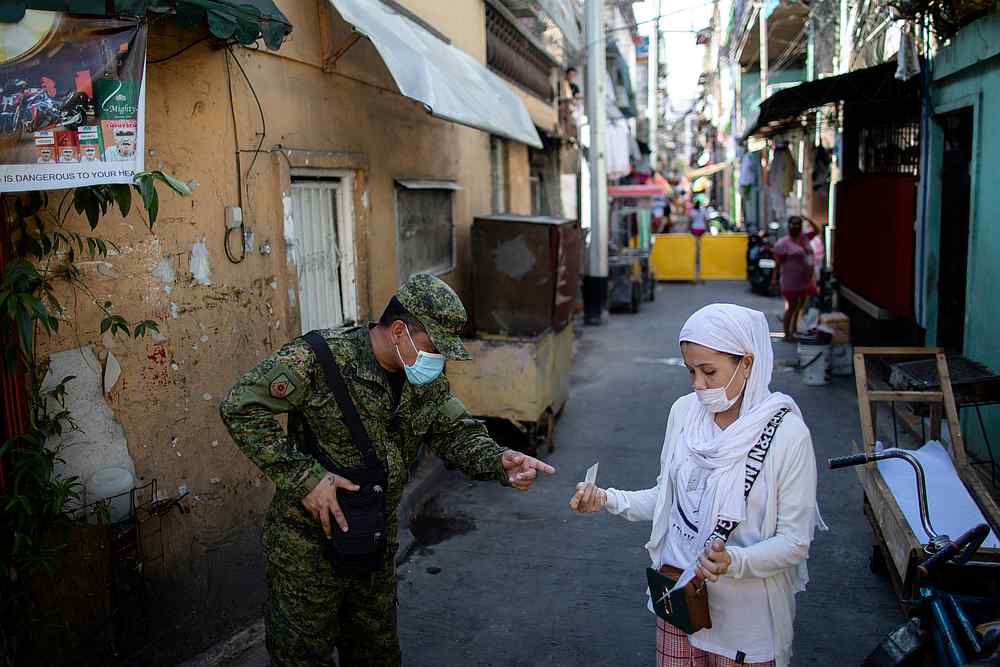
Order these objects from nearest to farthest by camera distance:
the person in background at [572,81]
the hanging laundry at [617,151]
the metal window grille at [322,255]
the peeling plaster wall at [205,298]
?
the peeling plaster wall at [205,298], the metal window grille at [322,255], the person in background at [572,81], the hanging laundry at [617,151]

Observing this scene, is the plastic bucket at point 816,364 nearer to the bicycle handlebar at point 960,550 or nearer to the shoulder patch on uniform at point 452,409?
the bicycle handlebar at point 960,550

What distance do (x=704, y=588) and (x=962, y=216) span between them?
22.7 ft

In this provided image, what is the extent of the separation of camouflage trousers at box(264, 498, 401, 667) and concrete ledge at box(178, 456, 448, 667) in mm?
1289

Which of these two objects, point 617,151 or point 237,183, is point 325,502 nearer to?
point 237,183

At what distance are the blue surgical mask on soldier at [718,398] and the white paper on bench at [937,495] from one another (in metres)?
1.86

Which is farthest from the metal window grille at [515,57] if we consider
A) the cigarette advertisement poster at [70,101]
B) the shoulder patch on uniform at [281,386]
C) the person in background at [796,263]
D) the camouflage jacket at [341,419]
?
the shoulder patch on uniform at [281,386]

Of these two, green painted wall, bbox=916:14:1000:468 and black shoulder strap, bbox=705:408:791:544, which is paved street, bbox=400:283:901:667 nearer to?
green painted wall, bbox=916:14:1000:468

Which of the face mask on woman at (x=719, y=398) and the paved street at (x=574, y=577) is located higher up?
the face mask on woman at (x=719, y=398)

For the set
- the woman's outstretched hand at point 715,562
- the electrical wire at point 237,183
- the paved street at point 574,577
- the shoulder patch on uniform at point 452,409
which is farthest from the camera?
the electrical wire at point 237,183

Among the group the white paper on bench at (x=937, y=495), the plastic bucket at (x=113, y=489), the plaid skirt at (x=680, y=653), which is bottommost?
the white paper on bench at (x=937, y=495)

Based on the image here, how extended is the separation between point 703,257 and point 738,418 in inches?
748

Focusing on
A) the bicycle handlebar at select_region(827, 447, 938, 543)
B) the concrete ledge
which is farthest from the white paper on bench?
the concrete ledge

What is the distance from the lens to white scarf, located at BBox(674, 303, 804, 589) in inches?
100

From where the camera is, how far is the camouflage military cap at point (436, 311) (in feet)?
9.29
